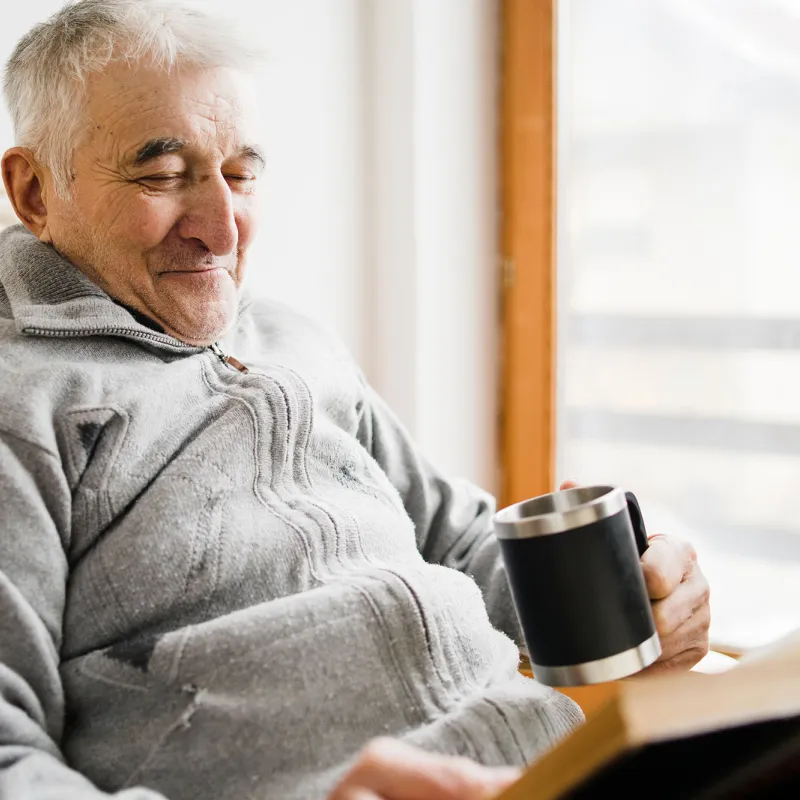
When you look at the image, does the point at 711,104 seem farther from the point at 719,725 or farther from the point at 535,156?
the point at 719,725

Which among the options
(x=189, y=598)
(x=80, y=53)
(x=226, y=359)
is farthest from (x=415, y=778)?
(x=80, y=53)

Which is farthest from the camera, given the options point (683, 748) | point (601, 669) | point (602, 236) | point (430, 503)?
point (602, 236)

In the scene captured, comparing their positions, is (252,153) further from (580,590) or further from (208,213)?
(580,590)

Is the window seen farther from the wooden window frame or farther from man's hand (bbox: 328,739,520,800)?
man's hand (bbox: 328,739,520,800)

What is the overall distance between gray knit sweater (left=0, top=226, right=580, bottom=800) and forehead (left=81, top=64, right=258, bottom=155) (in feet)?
0.50

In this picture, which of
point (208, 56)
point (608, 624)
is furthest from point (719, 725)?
point (208, 56)

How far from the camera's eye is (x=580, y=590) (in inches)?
32.7

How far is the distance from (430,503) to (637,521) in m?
0.42

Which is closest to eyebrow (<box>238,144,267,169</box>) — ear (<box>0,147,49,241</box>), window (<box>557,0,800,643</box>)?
ear (<box>0,147,49,241</box>)

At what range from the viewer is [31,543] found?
89cm

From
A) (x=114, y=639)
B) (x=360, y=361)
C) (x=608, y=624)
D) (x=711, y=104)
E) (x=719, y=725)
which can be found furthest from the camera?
(x=360, y=361)

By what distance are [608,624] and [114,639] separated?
0.46 m

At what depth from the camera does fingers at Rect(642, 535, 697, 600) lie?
40.0 inches

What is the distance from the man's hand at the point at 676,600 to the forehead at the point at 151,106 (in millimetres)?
566
